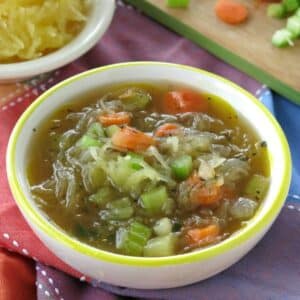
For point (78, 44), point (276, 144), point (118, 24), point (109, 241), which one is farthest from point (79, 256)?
point (118, 24)

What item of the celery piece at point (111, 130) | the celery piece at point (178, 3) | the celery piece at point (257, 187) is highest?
the celery piece at point (111, 130)

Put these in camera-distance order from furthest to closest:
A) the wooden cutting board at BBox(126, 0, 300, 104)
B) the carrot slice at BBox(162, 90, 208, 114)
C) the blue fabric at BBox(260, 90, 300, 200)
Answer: the wooden cutting board at BBox(126, 0, 300, 104)
the blue fabric at BBox(260, 90, 300, 200)
the carrot slice at BBox(162, 90, 208, 114)

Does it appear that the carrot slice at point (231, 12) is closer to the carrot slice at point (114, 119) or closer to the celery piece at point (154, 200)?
the carrot slice at point (114, 119)

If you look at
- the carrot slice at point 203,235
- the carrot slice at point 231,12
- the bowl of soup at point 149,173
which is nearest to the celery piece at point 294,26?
the carrot slice at point 231,12

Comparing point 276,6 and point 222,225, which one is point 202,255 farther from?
point 276,6

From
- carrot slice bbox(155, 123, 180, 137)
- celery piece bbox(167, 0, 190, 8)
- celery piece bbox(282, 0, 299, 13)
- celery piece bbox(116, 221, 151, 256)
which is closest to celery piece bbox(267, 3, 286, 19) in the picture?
celery piece bbox(282, 0, 299, 13)

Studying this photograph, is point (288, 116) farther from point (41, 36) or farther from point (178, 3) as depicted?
point (41, 36)

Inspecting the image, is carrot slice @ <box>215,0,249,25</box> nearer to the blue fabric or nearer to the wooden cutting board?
the wooden cutting board
